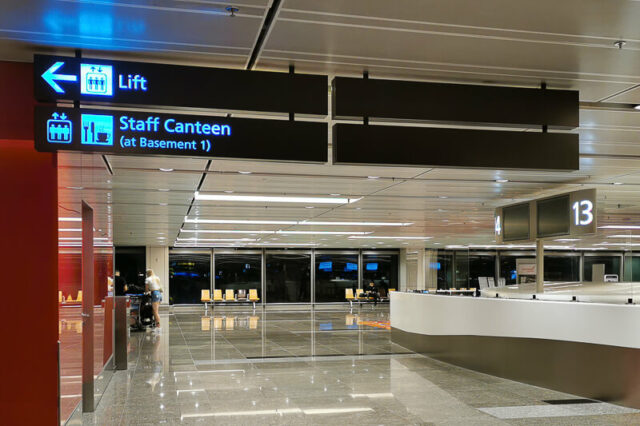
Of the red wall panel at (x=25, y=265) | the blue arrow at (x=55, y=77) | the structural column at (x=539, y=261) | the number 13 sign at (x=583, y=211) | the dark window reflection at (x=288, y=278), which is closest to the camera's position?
the blue arrow at (x=55, y=77)

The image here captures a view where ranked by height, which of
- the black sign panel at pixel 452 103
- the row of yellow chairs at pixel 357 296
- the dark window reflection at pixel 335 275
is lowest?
the row of yellow chairs at pixel 357 296

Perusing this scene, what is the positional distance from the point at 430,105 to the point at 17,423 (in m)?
3.77

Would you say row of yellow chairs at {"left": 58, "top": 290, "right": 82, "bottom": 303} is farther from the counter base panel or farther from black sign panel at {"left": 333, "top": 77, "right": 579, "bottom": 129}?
the counter base panel

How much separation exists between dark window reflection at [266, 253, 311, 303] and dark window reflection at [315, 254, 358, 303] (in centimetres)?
75

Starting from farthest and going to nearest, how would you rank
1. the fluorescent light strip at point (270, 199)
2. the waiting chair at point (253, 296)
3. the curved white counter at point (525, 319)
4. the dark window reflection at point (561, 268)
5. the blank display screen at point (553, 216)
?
1. the waiting chair at point (253, 296)
2. the fluorescent light strip at point (270, 199)
3. the dark window reflection at point (561, 268)
4. the blank display screen at point (553, 216)
5. the curved white counter at point (525, 319)

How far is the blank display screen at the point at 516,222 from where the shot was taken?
11.5 metres

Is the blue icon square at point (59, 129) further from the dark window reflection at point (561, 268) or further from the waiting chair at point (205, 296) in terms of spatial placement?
the waiting chair at point (205, 296)

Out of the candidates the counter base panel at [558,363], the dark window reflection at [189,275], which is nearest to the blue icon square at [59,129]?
the counter base panel at [558,363]

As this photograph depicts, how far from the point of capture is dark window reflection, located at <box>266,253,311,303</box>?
121 ft

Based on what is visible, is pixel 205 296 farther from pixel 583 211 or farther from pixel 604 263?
→ pixel 583 211

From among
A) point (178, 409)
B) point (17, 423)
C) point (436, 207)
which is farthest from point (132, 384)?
point (436, 207)

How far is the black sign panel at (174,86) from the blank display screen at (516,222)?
791 cm

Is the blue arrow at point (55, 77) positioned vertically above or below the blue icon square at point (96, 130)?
above

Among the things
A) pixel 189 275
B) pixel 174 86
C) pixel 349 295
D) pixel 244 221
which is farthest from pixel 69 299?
pixel 189 275
